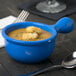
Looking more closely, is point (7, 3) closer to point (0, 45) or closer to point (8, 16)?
point (8, 16)

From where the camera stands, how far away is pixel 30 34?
525 millimetres

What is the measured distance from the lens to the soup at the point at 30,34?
0.52 meters

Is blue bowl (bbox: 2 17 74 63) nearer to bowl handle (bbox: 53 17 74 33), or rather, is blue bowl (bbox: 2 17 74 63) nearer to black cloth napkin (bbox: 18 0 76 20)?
bowl handle (bbox: 53 17 74 33)

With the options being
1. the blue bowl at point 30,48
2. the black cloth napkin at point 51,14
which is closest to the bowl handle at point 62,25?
the blue bowl at point 30,48

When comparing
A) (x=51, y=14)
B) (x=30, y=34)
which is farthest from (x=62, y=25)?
(x=51, y=14)

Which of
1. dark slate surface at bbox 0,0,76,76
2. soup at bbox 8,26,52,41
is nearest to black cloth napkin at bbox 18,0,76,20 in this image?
dark slate surface at bbox 0,0,76,76

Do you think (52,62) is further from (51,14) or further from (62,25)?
(51,14)

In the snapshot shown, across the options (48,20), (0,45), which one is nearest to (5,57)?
(0,45)

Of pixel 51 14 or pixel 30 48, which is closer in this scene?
pixel 30 48

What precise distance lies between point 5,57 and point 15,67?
0.05m

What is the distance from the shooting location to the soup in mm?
522

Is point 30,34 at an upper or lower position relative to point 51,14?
upper

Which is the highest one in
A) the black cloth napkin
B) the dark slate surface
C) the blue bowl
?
the blue bowl

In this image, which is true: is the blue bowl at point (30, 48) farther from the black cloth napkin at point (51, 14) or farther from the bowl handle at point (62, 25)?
the black cloth napkin at point (51, 14)
